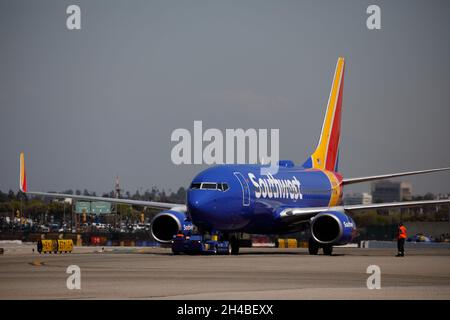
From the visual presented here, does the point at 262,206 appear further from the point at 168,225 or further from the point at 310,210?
the point at 168,225

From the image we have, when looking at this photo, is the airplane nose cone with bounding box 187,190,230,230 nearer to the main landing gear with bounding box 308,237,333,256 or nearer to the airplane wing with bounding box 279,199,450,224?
the main landing gear with bounding box 308,237,333,256

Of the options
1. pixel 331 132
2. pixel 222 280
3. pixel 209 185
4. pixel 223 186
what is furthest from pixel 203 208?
pixel 331 132

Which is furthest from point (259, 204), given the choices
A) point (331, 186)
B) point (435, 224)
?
point (435, 224)

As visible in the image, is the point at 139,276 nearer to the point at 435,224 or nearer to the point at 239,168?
the point at 239,168

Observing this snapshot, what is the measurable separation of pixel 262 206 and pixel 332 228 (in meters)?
3.81

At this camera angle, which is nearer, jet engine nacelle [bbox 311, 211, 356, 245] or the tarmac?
the tarmac

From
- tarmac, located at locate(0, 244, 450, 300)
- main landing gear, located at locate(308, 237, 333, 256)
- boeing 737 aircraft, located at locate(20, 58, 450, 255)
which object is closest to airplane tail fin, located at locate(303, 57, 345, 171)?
boeing 737 aircraft, located at locate(20, 58, 450, 255)

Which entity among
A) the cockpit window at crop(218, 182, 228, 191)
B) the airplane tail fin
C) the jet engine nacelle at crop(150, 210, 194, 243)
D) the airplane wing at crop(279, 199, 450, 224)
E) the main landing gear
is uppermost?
the airplane tail fin

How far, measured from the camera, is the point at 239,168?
48.9m

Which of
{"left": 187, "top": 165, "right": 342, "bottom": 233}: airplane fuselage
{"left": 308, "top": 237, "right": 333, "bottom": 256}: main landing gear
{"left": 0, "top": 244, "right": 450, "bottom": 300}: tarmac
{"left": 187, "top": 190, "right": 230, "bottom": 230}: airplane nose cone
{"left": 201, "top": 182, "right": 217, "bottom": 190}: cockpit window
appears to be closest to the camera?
{"left": 0, "top": 244, "right": 450, "bottom": 300}: tarmac

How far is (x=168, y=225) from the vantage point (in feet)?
165

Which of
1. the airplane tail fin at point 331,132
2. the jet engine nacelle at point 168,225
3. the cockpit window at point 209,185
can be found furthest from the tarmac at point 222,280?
the airplane tail fin at point 331,132

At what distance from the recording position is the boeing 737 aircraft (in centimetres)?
4559
